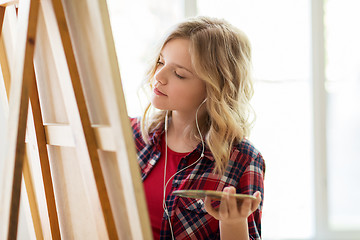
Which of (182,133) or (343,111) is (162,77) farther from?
(343,111)

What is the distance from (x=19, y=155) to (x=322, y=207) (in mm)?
2070

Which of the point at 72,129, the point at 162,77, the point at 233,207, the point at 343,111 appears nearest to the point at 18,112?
the point at 72,129

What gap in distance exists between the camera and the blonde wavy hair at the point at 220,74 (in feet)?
4.64

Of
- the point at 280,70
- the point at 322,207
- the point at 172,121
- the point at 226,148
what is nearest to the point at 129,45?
the point at 280,70

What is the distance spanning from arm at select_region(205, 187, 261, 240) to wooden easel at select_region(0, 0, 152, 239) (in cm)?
29

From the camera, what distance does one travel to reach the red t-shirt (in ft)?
4.82

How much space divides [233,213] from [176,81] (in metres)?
0.45

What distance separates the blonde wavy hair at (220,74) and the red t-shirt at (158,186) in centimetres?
11

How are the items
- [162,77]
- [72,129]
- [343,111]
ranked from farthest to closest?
[343,111] < [162,77] < [72,129]

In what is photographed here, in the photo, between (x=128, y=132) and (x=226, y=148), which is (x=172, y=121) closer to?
(x=226, y=148)

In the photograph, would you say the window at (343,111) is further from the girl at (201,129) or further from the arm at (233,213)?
the arm at (233,213)

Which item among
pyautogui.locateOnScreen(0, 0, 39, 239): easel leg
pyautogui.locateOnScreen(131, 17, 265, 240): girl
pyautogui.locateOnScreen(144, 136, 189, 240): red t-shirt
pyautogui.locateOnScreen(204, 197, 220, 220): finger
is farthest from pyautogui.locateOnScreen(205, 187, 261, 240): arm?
pyautogui.locateOnScreen(0, 0, 39, 239): easel leg

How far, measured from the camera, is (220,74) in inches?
57.6

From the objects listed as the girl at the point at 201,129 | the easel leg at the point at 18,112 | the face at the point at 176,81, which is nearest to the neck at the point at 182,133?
the girl at the point at 201,129
